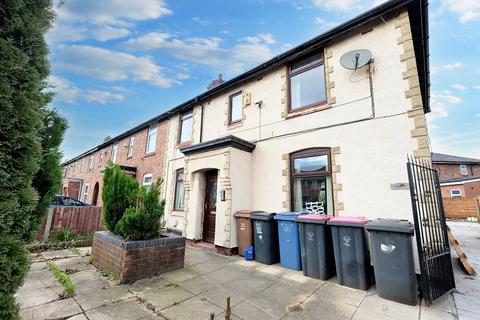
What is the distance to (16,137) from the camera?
6.10ft

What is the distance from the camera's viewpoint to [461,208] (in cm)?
1859

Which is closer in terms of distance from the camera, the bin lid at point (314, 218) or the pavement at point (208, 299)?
the pavement at point (208, 299)

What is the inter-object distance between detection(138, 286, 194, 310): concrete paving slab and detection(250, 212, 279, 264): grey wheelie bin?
7.89ft

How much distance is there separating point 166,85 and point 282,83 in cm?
805

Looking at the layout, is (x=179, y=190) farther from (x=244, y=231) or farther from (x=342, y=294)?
(x=342, y=294)

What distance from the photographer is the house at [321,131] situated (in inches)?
186

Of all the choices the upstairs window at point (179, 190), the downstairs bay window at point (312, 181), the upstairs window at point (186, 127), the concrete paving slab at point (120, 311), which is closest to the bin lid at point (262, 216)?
the downstairs bay window at point (312, 181)

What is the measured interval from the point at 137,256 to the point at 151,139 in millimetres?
10179

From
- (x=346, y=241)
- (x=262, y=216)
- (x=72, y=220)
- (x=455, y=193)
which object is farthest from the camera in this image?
(x=455, y=193)

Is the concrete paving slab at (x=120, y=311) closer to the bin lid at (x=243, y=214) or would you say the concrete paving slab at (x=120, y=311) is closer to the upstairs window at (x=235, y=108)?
the bin lid at (x=243, y=214)

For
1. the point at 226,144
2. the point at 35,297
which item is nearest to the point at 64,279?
the point at 35,297

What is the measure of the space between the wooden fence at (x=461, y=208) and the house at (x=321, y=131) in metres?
16.8

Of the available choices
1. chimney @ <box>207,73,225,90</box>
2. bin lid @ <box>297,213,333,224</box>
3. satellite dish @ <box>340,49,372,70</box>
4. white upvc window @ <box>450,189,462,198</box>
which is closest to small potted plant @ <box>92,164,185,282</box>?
bin lid @ <box>297,213,333,224</box>

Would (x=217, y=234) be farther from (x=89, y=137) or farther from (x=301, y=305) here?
(x=89, y=137)
